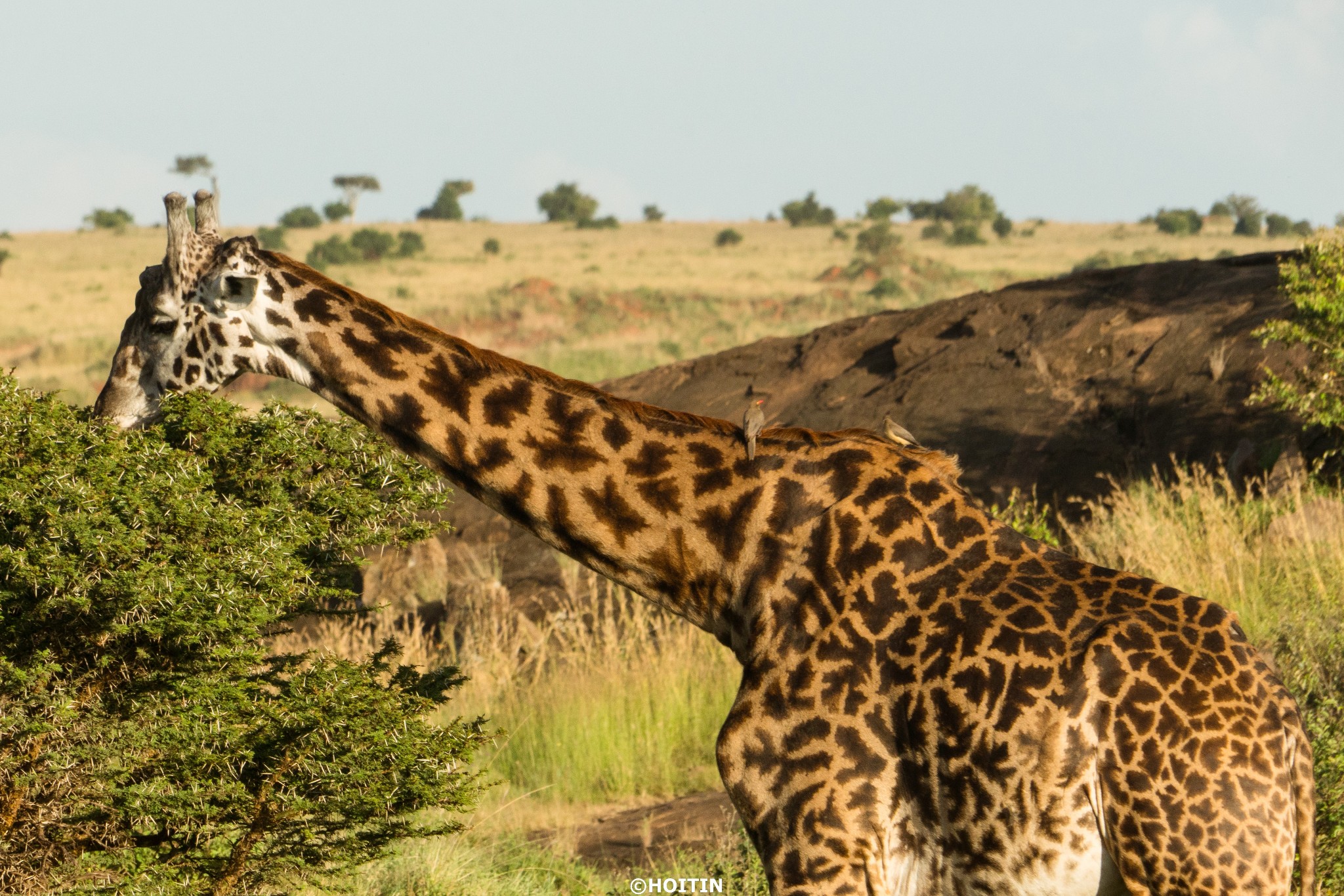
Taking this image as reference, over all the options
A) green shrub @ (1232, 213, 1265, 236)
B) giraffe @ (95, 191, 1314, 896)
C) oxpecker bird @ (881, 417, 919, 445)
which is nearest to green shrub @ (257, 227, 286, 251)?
green shrub @ (1232, 213, 1265, 236)

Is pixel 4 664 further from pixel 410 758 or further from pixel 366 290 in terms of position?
pixel 366 290

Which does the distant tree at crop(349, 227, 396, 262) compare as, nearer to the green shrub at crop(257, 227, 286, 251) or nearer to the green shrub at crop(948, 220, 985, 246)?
the green shrub at crop(257, 227, 286, 251)

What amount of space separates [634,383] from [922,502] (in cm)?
1645

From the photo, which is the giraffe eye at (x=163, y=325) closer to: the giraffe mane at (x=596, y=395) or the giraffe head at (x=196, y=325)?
the giraffe head at (x=196, y=325)

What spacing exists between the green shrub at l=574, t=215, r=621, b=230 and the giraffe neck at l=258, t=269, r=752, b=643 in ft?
282

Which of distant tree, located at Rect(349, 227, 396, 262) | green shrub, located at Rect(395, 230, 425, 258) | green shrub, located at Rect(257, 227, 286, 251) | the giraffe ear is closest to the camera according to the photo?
the giraffe ear

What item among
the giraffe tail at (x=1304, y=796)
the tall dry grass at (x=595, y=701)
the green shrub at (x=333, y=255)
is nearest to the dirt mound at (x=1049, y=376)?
the tall dry grass at (x=595, y=701)

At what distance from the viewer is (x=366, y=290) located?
57.8 m

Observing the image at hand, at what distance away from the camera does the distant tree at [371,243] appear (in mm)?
69000

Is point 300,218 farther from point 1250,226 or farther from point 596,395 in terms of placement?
point 596,395

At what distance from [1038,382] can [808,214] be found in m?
78.3

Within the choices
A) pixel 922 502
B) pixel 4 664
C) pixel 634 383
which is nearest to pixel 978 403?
pixel 634 383

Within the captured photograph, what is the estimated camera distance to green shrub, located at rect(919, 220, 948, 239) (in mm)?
81750

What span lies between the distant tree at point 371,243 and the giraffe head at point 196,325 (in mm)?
64856
